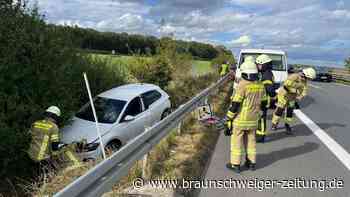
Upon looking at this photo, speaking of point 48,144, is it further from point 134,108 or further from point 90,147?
point 134,108

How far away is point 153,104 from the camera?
34.5 feet

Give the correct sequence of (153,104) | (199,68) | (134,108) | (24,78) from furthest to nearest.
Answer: (199,68) → (153,104) → (134,108) → (24,78)

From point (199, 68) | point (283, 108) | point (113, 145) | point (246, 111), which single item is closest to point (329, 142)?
point (283, 108)

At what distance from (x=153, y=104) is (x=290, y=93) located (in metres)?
3.89

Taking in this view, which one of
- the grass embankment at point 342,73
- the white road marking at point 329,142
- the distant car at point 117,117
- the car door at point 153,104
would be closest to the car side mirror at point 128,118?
the distant car at point 117,117

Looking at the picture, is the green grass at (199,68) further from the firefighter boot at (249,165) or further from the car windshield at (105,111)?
the firefighter boot at (249,165)

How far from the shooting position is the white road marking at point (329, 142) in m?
6.60

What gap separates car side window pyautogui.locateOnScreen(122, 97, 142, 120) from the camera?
9324mm

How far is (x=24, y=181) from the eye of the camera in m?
7.30

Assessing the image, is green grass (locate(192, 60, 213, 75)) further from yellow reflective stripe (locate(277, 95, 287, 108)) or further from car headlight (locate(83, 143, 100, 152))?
car headlight (locate(83, 143, 100, 152))

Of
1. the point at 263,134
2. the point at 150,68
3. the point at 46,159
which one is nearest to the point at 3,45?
the point at 46,159

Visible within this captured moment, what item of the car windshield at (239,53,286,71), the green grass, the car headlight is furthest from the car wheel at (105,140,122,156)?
the green grass

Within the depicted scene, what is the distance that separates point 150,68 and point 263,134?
11.7 metres

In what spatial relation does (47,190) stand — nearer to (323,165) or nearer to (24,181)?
(24,181)
